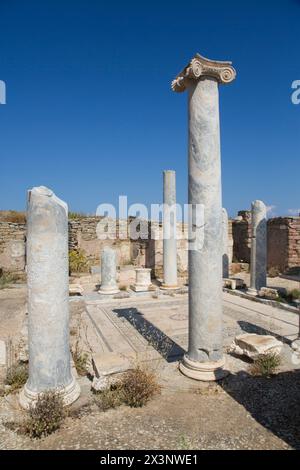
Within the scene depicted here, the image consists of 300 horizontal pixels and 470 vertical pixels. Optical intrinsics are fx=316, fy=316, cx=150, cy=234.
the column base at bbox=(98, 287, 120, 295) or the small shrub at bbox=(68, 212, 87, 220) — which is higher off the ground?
the small shrub at bbox=(68, 212, 87, 220)

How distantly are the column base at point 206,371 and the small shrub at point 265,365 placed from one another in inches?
17.0

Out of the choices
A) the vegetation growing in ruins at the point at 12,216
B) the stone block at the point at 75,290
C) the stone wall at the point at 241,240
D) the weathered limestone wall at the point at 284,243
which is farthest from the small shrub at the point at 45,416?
the vegetation growing in ruins at the point at 12,216

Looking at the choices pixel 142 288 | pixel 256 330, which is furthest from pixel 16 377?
pixel 142 288

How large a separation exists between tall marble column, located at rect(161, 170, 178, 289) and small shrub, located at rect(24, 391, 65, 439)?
8.36 metres

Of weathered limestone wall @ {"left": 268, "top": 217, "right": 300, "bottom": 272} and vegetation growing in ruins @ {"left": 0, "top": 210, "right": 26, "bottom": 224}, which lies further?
vegetation growing in ruins @ {"left": 0, "top": 210, "right": 26, "bottom": 224}

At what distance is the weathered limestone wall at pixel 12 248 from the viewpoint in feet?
47.5

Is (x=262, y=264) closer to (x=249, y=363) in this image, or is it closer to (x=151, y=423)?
(x=249, y=363)

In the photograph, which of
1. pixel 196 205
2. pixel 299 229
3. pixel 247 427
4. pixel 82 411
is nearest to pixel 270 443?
pixel 247 427

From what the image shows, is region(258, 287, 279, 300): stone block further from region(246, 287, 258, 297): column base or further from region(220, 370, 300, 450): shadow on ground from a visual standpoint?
region(220, 370, 300, 450): shadow on ground

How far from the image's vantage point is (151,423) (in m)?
3.34

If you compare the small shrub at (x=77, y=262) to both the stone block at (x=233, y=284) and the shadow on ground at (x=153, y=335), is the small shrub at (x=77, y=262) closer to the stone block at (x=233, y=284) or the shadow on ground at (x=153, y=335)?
the shadow on ground at (x=153, y=335)

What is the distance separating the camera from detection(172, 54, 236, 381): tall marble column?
4.44 m

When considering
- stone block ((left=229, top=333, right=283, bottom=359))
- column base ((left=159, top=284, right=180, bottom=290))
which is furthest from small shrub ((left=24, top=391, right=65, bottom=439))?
column base ((left=159, top=284, right=180, bottom=290))

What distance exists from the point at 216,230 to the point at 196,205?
1.51 ft
